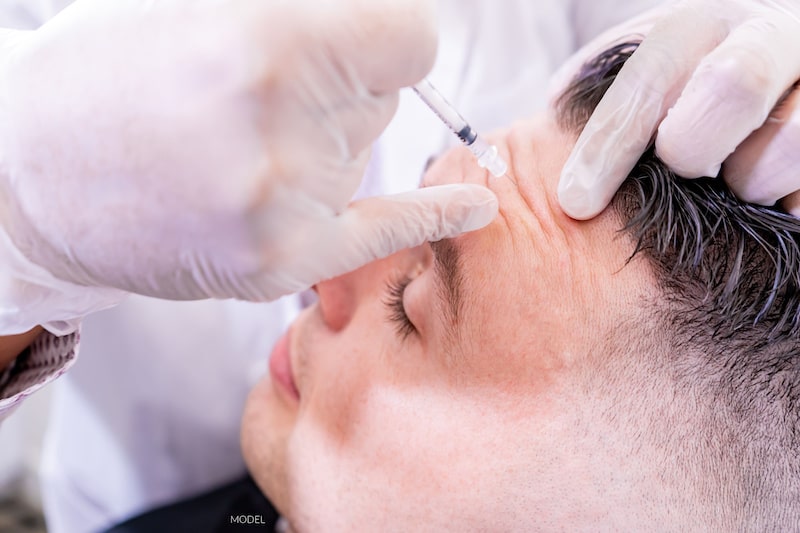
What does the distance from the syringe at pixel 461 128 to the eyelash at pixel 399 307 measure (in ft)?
0.66

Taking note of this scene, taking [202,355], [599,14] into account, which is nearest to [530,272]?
[202,355]

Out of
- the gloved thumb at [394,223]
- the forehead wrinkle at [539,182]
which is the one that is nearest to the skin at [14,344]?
the gloved thumb at [394,223]

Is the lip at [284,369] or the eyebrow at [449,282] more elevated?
the eyebrow at [449,282]

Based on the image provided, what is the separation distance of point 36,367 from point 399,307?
0.57m

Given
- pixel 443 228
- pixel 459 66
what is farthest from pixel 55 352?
pixel 459 66

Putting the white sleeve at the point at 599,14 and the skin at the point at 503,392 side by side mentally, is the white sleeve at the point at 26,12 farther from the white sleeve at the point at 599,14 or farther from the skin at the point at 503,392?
the white sleeve at the point at 599,14

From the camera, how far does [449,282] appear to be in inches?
30.5

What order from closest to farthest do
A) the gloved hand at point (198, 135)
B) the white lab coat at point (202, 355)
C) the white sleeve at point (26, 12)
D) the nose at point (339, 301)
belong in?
the gloved hand at point (198, 135), the nose at point (339, 301), the white sleeve at point (26, 12), the white lab coat at point (202, 355)

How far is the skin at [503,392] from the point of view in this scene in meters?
0.72

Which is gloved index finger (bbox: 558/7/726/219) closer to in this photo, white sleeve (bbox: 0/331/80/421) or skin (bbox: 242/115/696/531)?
skin (bbox: 242/115/696/531)

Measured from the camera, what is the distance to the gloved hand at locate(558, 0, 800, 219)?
706 millimetres

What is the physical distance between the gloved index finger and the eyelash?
258 millimetres

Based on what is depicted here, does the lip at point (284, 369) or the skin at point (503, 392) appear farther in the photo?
the lip at point (284, 369)

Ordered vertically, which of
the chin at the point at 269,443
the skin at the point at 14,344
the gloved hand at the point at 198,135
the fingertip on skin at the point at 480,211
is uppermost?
the gloved hand at the point at 198,135
